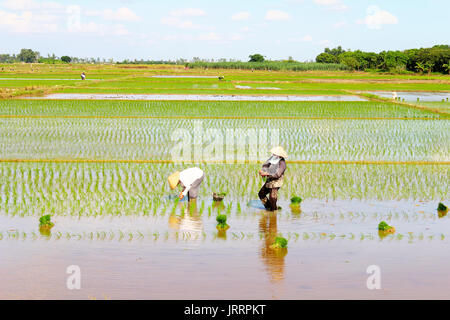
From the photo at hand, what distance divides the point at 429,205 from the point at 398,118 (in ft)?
40.5

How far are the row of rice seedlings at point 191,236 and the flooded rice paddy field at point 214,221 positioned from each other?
A: 0.9 inches

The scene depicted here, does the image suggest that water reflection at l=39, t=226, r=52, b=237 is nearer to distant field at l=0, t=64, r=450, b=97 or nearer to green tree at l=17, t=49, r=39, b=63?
distant field at l=0, t=64, r=450, b=97

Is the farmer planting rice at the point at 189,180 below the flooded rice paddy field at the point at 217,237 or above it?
above

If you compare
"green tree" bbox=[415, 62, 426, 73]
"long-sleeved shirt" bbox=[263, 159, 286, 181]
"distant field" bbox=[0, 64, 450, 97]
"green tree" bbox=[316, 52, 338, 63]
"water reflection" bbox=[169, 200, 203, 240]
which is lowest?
"water reflection" bbox=[169, 200, 203, 240]

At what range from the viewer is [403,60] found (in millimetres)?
90188

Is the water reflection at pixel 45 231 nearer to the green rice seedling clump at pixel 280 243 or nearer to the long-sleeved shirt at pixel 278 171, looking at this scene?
the green rice seedling clump at pixel 280 243

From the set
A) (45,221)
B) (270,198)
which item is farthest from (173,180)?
(45,221)

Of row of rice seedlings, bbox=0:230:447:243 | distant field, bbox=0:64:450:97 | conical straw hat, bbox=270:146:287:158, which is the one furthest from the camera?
distant field, bbox=0:64:450:97

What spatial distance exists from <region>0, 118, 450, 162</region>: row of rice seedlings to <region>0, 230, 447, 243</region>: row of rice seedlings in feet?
16.6

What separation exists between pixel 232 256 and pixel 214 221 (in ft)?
4.40

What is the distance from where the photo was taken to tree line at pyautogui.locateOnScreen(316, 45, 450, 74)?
76.6m

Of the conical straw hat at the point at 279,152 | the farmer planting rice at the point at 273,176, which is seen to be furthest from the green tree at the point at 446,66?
the conical straw hat at the point at 279,152

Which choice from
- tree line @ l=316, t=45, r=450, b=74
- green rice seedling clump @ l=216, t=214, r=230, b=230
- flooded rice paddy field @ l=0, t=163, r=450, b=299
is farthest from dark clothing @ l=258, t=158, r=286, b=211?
tree line @ l=316, t=45, r=450, b=74

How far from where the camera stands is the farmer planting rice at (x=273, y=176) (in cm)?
764
